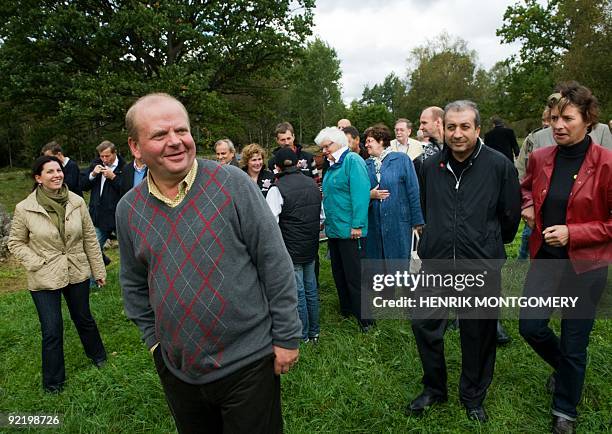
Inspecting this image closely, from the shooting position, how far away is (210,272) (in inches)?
73.5

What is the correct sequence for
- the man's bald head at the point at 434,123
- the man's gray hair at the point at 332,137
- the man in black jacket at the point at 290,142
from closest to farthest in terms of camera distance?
the man's gray hair at the point at 332,137 → the man's bald head at the point at 434,123 → the man in black jacket at the point at 290,142

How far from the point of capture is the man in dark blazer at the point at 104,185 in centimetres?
645

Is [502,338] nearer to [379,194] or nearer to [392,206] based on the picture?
[392,206]

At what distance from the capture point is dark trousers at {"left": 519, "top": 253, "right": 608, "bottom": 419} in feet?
9.11

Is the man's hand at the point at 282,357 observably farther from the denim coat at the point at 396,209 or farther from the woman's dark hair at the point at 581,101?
the denim coat at the point at 396,209

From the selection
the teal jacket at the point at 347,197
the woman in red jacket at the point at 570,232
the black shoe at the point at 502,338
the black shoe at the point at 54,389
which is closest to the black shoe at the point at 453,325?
the black shoe at the point at 502,338

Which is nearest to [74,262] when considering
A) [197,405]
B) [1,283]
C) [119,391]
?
[119,391]

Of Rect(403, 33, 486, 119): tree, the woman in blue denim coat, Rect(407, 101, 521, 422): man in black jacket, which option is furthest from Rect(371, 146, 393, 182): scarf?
Rect(403, 33, 486, 119): tree

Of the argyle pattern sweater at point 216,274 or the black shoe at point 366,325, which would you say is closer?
the argyle pattern sweater at point 216,274

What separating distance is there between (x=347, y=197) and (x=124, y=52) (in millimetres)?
16415

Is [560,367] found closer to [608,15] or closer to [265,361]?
[265,361]

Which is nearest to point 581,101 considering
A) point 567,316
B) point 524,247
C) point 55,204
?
point 567,316

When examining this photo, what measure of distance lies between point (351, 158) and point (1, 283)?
7619mm

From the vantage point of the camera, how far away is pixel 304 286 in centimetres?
447
